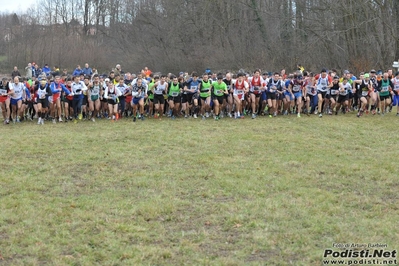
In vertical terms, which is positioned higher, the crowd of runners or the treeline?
the treeline

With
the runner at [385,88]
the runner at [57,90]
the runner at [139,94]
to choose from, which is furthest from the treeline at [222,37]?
the runner at [57,90]

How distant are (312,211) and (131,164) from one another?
14.9 feet

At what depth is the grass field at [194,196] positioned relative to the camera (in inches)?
227

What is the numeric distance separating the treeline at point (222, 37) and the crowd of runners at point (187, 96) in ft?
43.9

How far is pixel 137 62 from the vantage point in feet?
148

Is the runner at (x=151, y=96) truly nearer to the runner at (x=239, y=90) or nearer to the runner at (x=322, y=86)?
the runner at (x=239, y=90)

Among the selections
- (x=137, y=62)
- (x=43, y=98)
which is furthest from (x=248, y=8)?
(x=43, y=98)

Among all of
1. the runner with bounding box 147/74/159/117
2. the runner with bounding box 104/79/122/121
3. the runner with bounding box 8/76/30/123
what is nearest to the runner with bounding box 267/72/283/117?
the runner with bounding box 147/74/159/117

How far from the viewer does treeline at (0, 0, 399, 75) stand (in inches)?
1256

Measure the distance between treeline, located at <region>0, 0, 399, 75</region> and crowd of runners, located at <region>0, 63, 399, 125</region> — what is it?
13368mm

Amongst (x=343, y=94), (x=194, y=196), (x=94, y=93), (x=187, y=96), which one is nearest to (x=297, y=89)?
(x=343, y=94)

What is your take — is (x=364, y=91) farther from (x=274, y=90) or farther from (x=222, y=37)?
(x=222, y=37)

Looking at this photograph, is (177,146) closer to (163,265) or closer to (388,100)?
(163,265)

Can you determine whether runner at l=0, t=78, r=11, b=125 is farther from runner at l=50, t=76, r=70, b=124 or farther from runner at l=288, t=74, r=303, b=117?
runner at l=288, t=74, r=303, b=117
